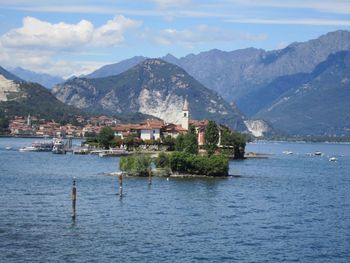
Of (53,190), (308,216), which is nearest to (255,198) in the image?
(308,216)

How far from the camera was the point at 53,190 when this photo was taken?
3524 inches

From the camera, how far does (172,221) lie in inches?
2630

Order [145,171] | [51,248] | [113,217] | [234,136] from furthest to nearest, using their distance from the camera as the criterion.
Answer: [234,136] → [145,171] → [113,217] → [51,248]

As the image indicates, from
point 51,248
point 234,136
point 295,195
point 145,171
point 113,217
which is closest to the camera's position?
point 51,248

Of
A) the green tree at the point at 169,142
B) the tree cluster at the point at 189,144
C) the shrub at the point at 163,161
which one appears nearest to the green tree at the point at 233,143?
the green tree at the point at 169,142

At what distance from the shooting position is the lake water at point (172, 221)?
52.9 meters

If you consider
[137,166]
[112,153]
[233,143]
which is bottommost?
[137,166]

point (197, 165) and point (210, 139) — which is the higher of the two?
point (210, 139)

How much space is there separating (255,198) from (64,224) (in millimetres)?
30677

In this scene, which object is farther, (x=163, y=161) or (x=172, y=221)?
(x=163, y=161)

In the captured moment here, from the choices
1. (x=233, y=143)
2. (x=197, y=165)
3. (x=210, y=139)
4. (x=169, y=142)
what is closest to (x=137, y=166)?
(x=197, y=165)

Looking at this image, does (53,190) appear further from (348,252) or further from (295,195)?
(348,252)

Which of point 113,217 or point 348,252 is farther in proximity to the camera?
point 113,217

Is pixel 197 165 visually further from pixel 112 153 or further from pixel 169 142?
pixel 169 142
